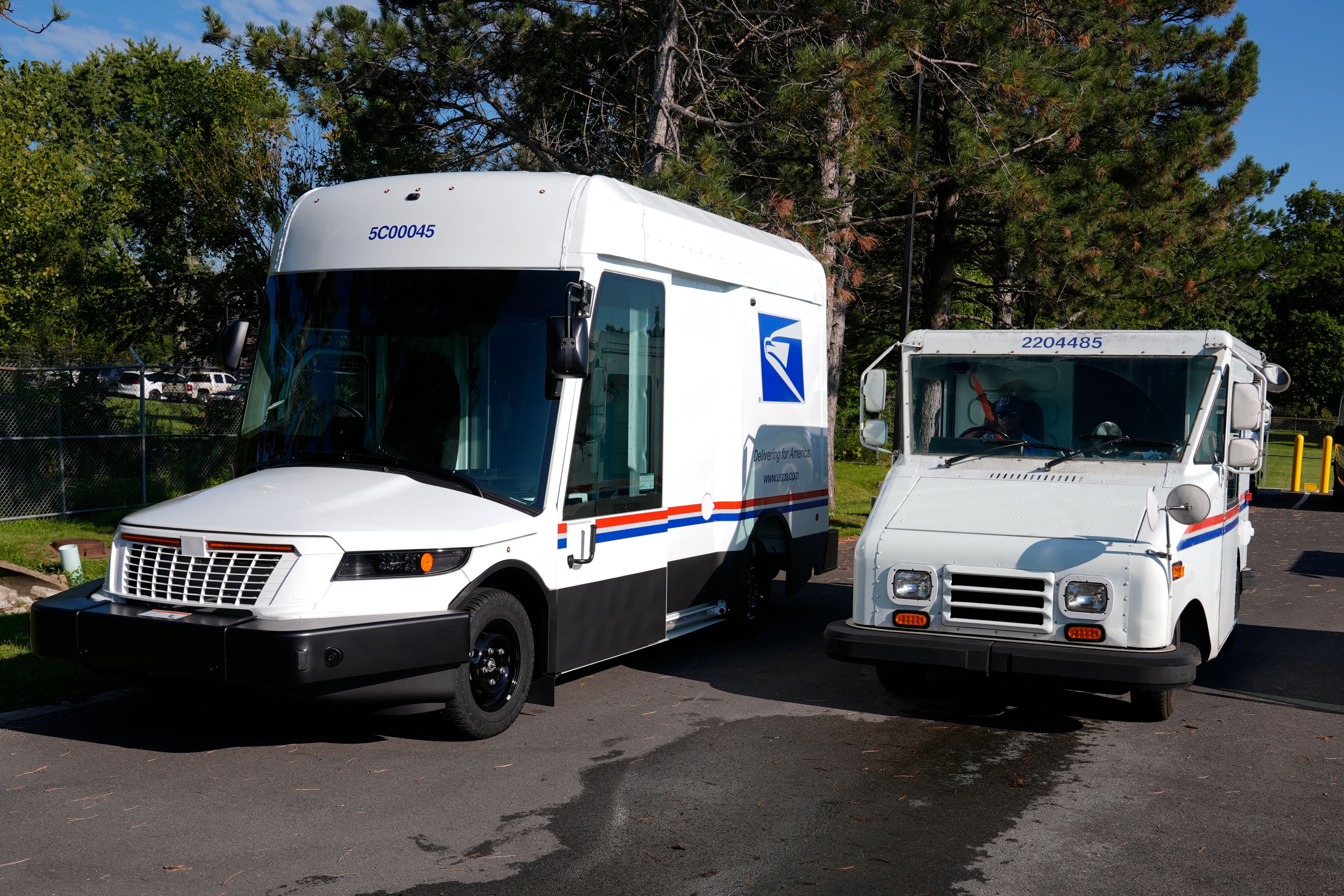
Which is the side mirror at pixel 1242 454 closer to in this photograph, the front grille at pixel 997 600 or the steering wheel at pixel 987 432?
the steering wheel at pixel 987 432

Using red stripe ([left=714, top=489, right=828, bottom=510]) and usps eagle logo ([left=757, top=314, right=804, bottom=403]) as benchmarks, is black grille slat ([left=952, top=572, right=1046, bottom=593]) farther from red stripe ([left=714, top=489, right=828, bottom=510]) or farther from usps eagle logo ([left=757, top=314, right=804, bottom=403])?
usps eagle logo ([left=757, top=314, right=804, bottom=403])

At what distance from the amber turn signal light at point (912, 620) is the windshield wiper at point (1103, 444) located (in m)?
1.45

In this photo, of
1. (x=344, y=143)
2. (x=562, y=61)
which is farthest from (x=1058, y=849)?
(x=344, y=143)

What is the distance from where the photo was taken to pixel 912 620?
6910 mm

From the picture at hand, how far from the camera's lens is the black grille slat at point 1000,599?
6.66 metres

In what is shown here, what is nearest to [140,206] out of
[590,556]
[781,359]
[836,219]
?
[836,219]

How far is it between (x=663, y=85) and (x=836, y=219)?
9.17 feet

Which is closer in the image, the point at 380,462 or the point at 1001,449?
the point at 380,462

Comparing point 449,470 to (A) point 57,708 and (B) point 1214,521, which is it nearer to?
(A) point 57,708

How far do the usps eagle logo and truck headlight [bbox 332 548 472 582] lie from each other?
4091mm

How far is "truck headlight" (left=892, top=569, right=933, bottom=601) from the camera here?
691cm

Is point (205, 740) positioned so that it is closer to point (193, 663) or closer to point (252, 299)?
point (193, 663)

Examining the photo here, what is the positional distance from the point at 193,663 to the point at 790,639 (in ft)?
17.4

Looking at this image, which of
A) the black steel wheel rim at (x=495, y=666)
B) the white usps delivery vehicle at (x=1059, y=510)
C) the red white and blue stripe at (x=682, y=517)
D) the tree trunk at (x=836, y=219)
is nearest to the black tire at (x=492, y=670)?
the black steel wheel rim at (x=495, y=666)
